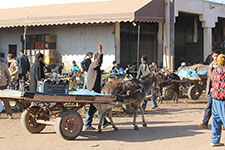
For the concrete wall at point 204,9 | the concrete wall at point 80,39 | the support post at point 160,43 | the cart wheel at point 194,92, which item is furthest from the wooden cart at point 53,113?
the concrete wall at point 204,9

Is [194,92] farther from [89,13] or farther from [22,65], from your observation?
[22,65]

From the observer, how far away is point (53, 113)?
8055mm

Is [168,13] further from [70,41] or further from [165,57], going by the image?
[70,41]

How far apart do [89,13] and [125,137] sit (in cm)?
933

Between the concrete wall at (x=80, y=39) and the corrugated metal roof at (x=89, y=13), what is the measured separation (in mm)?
1049

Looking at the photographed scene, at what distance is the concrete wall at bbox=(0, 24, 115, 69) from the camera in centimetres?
1789

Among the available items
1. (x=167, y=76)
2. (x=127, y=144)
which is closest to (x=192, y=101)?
(x=167, y=76)

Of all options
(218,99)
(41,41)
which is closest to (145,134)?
(218,99)

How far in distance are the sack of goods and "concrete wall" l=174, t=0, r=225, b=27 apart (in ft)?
41.3

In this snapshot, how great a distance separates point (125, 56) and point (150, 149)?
1310 cm

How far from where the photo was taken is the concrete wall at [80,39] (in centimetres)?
1789

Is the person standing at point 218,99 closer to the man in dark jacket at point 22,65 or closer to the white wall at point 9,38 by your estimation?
the man in dark jacket at point 22,65

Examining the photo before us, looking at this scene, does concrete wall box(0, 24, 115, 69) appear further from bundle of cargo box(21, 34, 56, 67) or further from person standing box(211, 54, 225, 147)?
person standing box(211, 54, 225, 147)

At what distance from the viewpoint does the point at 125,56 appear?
2016 centimetres
